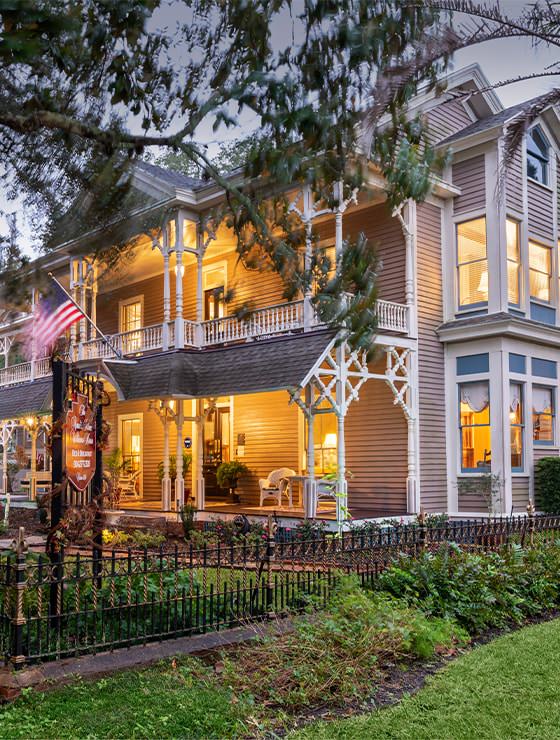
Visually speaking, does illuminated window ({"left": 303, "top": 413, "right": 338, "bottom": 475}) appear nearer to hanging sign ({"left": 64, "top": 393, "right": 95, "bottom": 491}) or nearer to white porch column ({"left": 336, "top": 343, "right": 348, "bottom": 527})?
white porch column ({"left": 336, "top": 343, "right": 348, "bottom": 527})

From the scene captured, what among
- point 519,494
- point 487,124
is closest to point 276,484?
point 519,494

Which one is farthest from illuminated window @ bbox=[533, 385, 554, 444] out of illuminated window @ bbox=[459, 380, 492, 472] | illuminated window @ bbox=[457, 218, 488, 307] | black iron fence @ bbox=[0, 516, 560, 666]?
black iron fence @ bbox=[0, 516, 560, 666]

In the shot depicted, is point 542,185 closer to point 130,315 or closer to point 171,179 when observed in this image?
point 171,179

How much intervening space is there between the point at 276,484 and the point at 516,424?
569 cm

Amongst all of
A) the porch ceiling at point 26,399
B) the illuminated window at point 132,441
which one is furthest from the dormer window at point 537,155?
the porch ceiling at point 26,399

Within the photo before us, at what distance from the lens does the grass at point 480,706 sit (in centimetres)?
499

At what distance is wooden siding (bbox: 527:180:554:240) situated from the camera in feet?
61.1

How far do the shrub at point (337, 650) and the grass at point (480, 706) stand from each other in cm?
37

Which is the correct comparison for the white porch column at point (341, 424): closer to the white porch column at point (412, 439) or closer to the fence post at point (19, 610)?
the white porch column at point (412, 439)

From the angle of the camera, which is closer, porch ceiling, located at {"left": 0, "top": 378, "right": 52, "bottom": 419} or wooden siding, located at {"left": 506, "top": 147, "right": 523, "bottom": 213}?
wooden siding, located at {"left": 506, "top": 147, "right": 523, "bottom": 213}

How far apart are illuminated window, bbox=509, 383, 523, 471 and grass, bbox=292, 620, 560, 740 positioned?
10.7m

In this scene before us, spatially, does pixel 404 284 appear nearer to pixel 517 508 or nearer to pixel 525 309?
pixel 525 309

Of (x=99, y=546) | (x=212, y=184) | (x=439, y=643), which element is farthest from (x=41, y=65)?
(x=212, y=184)

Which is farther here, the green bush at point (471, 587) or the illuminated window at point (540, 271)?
the illuminated window at point (540, 271)
